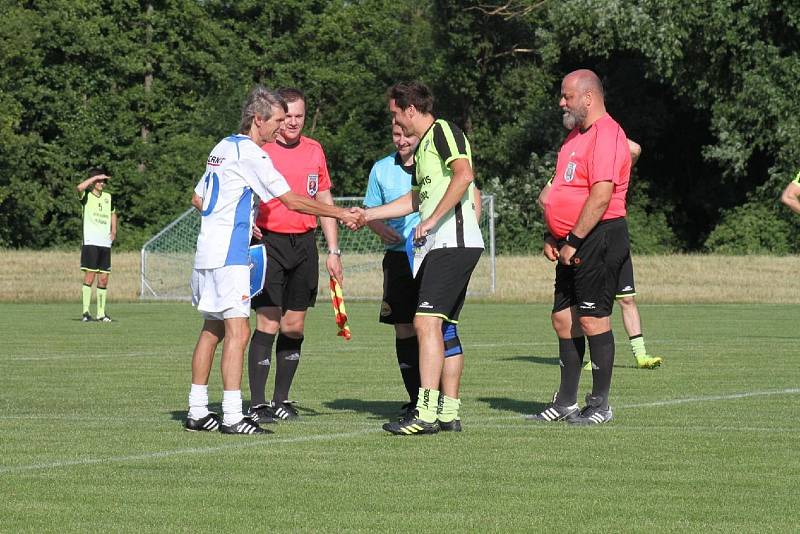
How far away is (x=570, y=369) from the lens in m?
10.1

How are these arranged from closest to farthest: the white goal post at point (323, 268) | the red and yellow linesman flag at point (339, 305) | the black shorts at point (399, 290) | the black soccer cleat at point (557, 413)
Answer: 1. the black soccer cleat at point (557, 413)
2. the black shorts at point (399, 290)
3. the red and yellow linesman flag at point (339, 305)
4. the white goal post at point (323, 268)

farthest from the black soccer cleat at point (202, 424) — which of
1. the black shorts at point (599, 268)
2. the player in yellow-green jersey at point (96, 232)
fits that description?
the player in yellow-green jersey at point (96, 232)

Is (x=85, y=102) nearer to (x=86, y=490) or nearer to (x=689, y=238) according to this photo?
(x=689, y=238)

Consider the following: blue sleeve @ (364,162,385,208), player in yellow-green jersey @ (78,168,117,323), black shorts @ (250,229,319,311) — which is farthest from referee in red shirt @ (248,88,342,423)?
player in yellow-green jersey @ (78,168,117,323)

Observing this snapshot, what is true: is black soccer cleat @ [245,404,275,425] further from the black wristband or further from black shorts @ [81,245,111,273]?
black shorts @ [81,245,111,273]

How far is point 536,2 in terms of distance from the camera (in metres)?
54.3

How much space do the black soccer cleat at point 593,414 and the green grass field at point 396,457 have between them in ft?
0.33

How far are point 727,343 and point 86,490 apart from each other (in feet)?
43.3

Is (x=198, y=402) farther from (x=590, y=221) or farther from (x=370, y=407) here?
(x=590, y=221)

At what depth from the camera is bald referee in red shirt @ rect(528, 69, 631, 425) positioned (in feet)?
31.1

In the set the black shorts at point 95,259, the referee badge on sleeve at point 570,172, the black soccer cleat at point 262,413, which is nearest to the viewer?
the referee badge on sleeve at point 570,172

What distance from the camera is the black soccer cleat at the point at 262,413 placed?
10.1m

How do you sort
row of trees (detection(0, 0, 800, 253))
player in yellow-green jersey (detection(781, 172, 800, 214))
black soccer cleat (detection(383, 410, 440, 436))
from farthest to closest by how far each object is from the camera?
row of trees (detection(0, 0, 800, 253)), player in yellow-green jersey (detection(781, 172, 800, 214)), black soccer cleat (detection(383, 410, 440, 436))

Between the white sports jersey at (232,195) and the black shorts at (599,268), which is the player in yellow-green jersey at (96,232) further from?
the black shorts at (599,268)
